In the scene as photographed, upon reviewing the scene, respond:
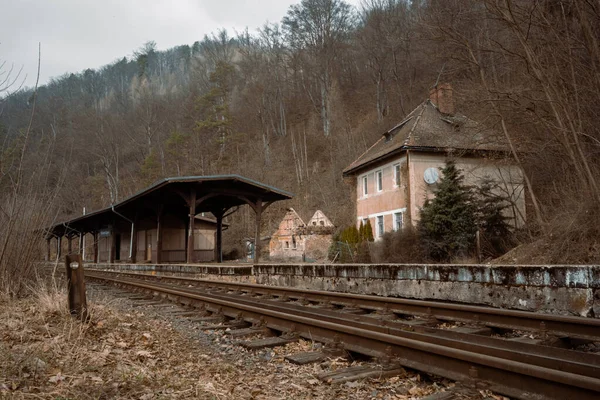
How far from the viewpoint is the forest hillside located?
38.5 ft

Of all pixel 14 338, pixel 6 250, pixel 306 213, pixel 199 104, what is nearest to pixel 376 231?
pixel 306 213

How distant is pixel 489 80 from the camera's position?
18.1m

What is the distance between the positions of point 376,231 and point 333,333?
24.1 metres

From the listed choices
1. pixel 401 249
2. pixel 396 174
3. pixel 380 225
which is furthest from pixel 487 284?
pixel 380 225

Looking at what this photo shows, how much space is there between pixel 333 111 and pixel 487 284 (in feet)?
146

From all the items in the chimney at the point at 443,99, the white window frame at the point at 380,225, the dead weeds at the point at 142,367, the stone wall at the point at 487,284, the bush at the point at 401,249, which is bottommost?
the dead weeds at the point at 142,367

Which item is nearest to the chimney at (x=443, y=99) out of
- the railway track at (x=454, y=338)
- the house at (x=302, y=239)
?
the house at (x=302, y=239)

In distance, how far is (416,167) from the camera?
26.3 meters

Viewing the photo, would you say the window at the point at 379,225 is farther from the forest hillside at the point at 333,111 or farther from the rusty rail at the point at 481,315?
the rusty rail at the point at 481,315

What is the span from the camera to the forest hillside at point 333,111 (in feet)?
38.5

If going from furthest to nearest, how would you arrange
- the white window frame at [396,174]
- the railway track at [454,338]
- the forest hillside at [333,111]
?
the white window frame at [396,174] < the forest hillside at [333,111] < the railway track at [454,338]

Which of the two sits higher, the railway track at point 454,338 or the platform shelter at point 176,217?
the platform shelter at point 176,217

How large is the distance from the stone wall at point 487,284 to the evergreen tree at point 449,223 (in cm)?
960

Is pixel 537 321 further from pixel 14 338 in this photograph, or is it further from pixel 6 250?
pixel 6 250
